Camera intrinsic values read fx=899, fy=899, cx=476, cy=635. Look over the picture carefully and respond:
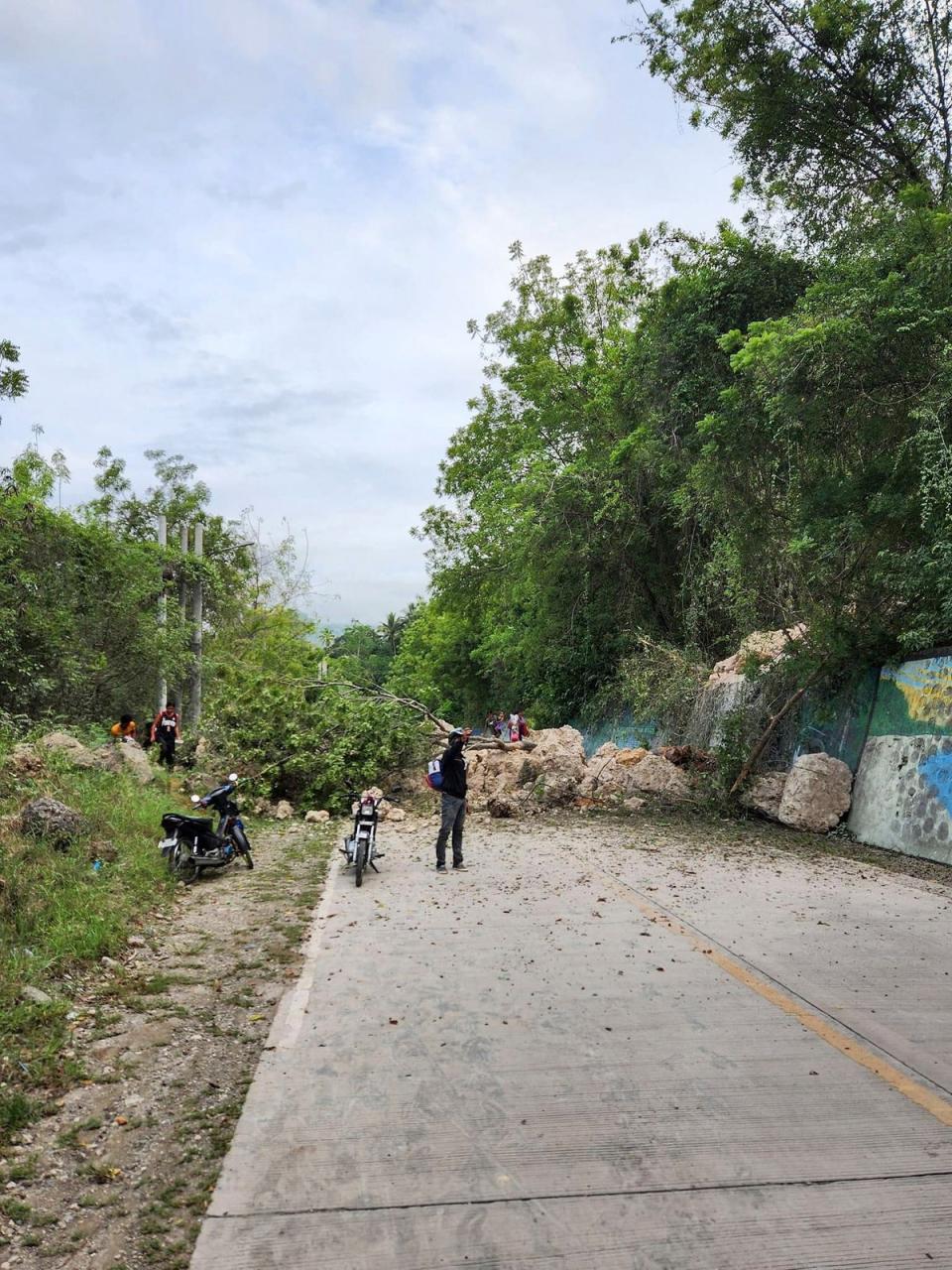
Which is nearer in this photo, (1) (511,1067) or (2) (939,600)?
(1) (511,1067)

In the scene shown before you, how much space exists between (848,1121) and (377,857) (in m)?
7.63

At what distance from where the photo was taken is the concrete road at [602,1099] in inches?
125

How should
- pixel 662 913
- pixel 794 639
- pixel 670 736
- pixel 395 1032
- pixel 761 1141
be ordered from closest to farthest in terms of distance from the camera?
pixel 761 1141
pixel 395 1032
pixel 662 913
pixel 794 639
pixel 670 736

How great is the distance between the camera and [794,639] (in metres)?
15.0

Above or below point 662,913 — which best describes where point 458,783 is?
above

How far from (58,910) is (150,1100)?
307 centimetres

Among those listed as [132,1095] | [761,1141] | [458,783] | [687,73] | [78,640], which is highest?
[687,73]

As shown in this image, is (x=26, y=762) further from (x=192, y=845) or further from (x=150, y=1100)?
(x=150, y=1100)

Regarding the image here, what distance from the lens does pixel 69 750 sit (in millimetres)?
13430

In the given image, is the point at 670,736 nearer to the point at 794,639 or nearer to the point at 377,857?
the point at 794,639

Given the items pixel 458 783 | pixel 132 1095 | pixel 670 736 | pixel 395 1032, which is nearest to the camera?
pixel 132 1095

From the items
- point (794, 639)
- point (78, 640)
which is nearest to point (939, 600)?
point (794, 639)

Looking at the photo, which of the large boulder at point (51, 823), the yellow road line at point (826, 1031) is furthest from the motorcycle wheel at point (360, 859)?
the yellow road line at point (826, 1031)

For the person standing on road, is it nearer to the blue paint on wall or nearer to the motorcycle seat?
the motorcycle seat
